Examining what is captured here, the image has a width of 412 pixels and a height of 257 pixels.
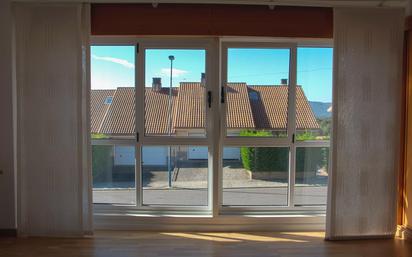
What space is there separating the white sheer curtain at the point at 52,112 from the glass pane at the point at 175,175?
2.12 feet

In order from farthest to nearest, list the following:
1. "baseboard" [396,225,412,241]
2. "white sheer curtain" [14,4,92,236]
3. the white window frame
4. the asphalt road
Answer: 1. the asphalt road
2. the white window frame
3. "baseboard" [396,225,412,241]
4. "white sheer curtain" [14,4,92,236]

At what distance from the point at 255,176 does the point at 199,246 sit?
3.18 ft

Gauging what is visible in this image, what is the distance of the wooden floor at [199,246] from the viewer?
298 centimetres

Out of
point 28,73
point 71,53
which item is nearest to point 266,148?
point 71,53

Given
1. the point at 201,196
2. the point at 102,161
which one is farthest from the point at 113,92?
the point at 201,196

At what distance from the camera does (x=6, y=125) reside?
329 cm

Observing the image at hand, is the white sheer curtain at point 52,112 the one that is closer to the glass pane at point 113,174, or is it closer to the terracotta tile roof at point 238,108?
the glass pane at point 113,174

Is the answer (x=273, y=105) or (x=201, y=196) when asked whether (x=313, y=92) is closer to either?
(x=273, y=105)

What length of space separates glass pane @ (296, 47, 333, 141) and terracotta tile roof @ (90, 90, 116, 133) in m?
1.98

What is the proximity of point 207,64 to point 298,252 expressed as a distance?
6.52 ft

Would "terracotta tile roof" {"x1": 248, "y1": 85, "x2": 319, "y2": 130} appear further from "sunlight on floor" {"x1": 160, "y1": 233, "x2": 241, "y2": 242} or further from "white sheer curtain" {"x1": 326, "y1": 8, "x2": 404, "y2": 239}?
"sunlight on floor" {"x1": 160, "y1": 233, "x2": 241, "y2": 242}

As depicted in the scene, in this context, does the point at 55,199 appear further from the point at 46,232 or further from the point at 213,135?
the point at 213,135

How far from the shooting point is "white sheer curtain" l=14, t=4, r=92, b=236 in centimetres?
319

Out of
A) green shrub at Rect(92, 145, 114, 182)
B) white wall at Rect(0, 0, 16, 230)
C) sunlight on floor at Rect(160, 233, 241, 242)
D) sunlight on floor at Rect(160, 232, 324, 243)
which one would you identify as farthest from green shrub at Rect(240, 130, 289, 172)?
white wall at Rect(0, 0, 16, 230)
